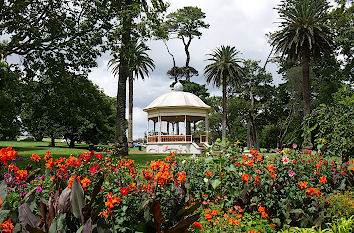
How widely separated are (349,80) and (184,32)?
18.3 metres

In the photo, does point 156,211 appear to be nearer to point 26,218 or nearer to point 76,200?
point 76,200

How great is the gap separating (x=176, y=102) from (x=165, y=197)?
21.6 meters

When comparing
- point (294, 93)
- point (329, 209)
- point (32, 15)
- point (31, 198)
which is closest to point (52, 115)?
point (32, 15)

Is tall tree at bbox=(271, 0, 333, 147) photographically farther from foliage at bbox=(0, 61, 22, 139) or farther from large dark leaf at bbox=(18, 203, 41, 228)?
large dark leaf at bbox=(18, 203, 41, 228)

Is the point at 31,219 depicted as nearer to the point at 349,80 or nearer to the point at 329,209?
the point at 329,209

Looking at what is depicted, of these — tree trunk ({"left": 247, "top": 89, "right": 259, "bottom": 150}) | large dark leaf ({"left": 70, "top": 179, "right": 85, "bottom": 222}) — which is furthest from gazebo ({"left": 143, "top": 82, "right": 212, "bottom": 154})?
large dark leaf ({"left": 70, "top": 179, "right": 85, "bottom": 222})

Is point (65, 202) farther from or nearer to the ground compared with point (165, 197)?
farther from the ground

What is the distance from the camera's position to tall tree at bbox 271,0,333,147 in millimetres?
22062

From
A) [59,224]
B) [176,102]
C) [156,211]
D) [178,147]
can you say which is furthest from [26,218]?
[176,102]

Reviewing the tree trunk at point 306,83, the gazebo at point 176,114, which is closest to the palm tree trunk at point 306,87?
the tree trunk at point 306,83

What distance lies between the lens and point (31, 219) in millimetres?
2566

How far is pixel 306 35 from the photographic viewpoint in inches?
877

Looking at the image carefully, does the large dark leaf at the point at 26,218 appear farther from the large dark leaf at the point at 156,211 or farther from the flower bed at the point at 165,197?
the large dark leaf at the point at 156,211

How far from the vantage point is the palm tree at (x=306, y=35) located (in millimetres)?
22062
